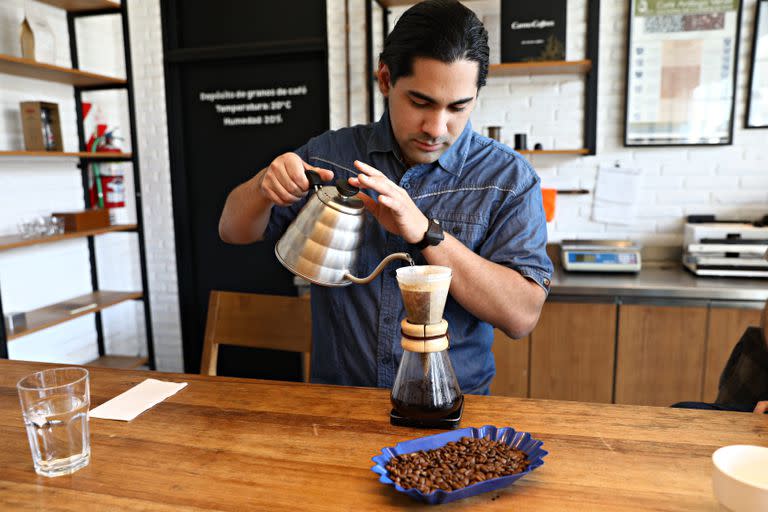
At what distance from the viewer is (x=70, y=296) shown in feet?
11.7

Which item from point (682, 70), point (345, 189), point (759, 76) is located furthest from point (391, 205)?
point (759, 76)

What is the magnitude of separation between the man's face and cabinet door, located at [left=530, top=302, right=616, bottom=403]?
164cm

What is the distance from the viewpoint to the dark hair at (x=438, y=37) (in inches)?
49.6

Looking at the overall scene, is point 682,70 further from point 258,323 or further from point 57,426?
point 57,426

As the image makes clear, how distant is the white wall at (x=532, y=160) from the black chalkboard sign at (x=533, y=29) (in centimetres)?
8

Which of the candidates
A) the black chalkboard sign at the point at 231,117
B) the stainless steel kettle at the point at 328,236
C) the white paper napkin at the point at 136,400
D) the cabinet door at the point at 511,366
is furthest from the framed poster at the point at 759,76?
the white paper napkin at the point at 136,400

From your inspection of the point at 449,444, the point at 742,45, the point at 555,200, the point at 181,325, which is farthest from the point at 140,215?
the point at 742,45

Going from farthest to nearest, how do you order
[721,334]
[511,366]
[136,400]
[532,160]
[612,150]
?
[532,160]
[612,150]
[511,366]
[721,334]
[136,400]

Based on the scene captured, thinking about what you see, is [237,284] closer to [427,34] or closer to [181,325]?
[181,325]

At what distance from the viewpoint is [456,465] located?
36.4 inches

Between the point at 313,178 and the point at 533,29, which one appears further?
the point at 533,29

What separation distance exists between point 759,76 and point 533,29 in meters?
1.17

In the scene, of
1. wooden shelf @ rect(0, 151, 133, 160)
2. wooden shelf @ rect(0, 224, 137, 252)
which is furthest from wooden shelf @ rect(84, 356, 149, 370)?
wooden shelf @ rect(0, 151, 133, 160)

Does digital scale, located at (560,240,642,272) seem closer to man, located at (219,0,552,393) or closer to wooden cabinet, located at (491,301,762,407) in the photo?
wooden cabinet, located at (491,301,762,407)
